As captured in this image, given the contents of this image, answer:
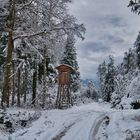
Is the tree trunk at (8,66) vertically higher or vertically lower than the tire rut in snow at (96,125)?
higher

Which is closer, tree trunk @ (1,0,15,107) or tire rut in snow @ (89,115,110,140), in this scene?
tire rut in snow @ (89,115,110,140)

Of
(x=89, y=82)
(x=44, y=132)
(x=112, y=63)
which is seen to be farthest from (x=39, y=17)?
(x=89, y=82)

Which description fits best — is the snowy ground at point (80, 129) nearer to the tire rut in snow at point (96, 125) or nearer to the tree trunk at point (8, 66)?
the tire rut in snow at point (96, 125)

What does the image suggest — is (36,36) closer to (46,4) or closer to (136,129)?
(46,4)

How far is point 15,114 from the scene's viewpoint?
20719 mm

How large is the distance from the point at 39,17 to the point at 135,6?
840 centimetres

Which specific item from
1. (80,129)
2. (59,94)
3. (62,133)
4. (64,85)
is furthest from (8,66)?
(59,94)

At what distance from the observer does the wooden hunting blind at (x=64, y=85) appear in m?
32.7

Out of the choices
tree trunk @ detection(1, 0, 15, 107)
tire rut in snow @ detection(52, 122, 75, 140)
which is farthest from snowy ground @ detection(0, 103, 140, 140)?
tree trunk @ detection(1, 0, 15, 107)

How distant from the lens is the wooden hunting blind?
32.7 meters

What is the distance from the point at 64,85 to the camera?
3384 centimetres

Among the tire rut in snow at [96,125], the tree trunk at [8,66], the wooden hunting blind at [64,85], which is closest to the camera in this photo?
the tire rut in snow at [96,125]

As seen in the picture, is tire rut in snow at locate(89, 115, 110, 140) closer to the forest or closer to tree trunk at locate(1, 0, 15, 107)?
the forest

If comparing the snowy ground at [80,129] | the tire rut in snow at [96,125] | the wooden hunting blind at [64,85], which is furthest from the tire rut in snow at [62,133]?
the wooden hunting blind at [64,85]
